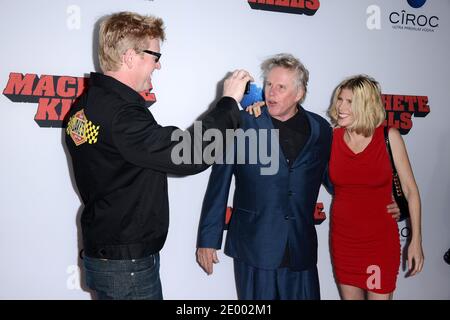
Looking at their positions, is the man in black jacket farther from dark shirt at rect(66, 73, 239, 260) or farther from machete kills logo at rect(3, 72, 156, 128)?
machete kills logo at rect(3, 72, 156, 128)

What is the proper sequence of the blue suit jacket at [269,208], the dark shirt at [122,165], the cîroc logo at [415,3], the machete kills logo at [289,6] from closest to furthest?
the dark shirt at [122,165]
the blue suit jacket at [269,208]
the machete kills logo at [289,6]
the cîroc logo at [415,3]

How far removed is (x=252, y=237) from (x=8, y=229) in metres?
1.56

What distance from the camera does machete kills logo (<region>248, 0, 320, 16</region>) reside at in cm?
306

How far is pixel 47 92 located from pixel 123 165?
128 cm

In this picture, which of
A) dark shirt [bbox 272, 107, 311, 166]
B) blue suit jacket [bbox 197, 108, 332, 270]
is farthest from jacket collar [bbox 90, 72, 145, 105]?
dark shirt [bbox 272, 107, 311, 166]

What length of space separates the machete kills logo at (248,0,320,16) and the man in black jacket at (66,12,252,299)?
1350mm

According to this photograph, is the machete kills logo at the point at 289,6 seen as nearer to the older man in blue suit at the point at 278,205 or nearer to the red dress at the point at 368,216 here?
the older man in blue suit at the point at 278,205

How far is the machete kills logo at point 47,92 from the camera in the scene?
266 cm

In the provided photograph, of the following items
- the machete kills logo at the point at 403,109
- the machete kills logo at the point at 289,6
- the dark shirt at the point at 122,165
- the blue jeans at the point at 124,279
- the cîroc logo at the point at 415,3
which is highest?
the cîroc logo at the point at 415,3

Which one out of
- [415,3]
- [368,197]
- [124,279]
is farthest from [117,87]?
[415,3]

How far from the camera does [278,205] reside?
2.45 meters

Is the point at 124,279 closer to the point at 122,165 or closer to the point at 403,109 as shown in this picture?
the point at 122,165

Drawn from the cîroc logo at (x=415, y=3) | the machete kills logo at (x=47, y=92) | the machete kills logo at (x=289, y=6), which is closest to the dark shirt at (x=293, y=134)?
the machete kills logo at (x=289, y=6)
